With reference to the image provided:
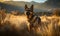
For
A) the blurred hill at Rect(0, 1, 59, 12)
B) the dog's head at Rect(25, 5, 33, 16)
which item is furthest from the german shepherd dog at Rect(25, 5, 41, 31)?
the blurred hill at Rect(0, 1, 59, 12)

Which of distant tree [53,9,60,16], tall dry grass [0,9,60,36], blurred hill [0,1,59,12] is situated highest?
blurred hill [0,1,59,12]

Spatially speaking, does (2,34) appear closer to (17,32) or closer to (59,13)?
(17,32)

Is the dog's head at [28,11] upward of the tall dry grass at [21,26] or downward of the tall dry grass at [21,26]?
upward

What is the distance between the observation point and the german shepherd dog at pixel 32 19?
3.38 metres

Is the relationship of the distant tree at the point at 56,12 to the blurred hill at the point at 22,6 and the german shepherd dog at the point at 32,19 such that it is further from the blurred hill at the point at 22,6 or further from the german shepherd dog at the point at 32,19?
the german shepherd dog at the point at 32,19

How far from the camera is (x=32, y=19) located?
135 inches

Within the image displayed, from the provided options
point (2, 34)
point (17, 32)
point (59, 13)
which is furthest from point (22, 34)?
point (59, 13)

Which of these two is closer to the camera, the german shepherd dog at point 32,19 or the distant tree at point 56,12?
the german shepherd dog at point 32,19

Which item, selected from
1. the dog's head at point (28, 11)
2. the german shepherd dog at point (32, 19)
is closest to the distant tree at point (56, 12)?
the german shepherd dog at point (32, 19)

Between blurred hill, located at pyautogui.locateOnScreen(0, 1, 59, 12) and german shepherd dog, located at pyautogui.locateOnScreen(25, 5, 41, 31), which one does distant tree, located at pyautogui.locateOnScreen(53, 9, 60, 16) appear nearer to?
blurred hill, located at pyautogui.locateOnScreen(0, 1, 59, 12)

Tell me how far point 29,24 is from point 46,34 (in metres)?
0.35

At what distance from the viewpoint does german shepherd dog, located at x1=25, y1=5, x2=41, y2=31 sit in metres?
3.38

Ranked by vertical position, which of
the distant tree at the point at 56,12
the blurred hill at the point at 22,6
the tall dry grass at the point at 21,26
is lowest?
the tall dry grass at the point at 21,26

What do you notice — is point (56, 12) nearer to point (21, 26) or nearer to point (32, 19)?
point (32, 19)
